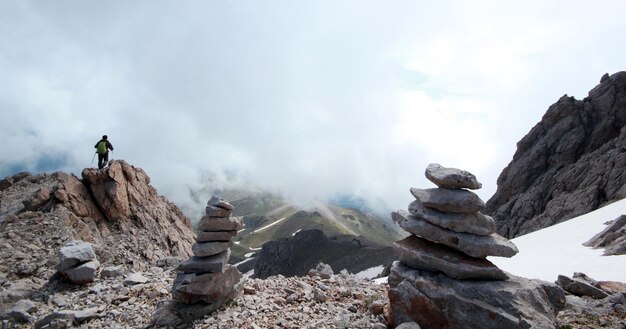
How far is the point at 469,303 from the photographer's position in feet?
44.7

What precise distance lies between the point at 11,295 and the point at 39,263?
3.20m

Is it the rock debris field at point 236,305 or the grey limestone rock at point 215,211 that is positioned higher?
the grey limestone rock at point 215,211

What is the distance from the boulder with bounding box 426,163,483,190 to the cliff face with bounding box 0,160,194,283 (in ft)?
72.5

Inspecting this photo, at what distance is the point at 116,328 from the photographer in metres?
17.0

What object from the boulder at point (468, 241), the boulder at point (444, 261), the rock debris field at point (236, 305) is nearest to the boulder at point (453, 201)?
the boulder at point (468, 241)

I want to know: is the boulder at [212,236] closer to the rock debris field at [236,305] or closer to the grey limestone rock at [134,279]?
the rock debris field at [236,305]

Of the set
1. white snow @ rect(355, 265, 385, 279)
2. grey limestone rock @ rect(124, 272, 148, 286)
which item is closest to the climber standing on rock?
grey limestone rock @ rect(124, 272, 148, 286)

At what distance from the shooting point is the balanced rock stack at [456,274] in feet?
44.4

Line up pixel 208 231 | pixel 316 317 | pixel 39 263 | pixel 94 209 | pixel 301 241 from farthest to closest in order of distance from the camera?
pixel 301 241
pixel 94 209
pixel 39 263
pixel 208 231
pixel 316 317

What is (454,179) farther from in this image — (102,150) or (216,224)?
(102,150)

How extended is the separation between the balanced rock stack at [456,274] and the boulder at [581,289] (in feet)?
10.3

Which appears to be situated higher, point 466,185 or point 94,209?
point 94,209

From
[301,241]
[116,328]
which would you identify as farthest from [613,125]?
[116,328]

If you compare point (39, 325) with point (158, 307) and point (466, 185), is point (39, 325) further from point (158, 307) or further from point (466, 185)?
point (466, 185)
